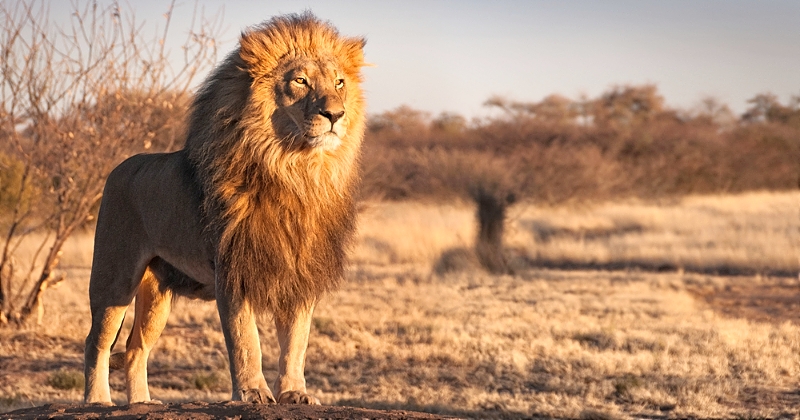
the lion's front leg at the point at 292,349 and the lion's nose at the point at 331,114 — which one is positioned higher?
the lion's nose at the point at 331,114

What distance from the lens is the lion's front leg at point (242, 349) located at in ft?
16.6

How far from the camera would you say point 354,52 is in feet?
18.6

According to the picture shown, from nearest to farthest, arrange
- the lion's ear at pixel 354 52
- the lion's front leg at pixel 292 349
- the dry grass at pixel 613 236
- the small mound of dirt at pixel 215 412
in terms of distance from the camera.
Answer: the small mound of dirt at pixel 215 412, the lion's front leg at pixel 292 349, the lion's ear at pixel 354 52, the dry grass at pixel 613 236

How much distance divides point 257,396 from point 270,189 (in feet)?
3.54

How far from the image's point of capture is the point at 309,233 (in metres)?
5.42

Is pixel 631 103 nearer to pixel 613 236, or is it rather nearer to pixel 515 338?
pixel 613 236

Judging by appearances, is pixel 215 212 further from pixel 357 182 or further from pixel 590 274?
pixel 590 274

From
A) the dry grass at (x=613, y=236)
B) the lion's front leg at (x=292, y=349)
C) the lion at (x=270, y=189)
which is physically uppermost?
the lion at (x=270, y=189)

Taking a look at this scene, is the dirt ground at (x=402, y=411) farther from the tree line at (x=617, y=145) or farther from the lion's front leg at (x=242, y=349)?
the tree line at (x=617, y=145)

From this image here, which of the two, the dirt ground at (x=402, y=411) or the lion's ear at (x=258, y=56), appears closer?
the dirt ground at (x=402, y=411)

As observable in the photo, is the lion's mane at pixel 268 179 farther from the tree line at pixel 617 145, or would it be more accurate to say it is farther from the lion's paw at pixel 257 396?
the tree line at pixel 617 145

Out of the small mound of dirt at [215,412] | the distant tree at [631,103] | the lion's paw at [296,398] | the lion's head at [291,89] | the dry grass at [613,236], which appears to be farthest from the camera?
the distant tree at [631,103]

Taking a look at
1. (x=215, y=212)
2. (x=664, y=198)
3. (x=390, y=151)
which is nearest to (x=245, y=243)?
(x=215, y=212)

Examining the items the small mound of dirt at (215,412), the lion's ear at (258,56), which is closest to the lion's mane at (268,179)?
the lion's ear at (258,56)
